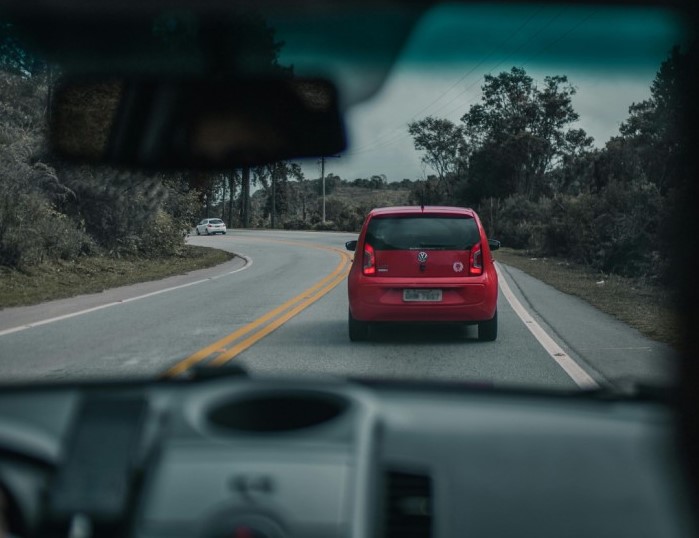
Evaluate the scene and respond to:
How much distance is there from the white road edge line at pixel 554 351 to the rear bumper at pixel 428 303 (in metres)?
0.85

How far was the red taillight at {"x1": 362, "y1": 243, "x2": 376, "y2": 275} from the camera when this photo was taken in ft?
34.4

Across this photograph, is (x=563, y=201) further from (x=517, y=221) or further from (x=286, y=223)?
(x=286, y=223)

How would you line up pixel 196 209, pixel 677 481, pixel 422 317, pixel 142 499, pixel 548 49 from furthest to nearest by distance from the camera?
pixel 196 209
pixel 422 317
pixel 548 49
pixel 677 481
pixel 142 499

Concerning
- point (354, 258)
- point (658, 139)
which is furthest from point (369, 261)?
point (658, 139)

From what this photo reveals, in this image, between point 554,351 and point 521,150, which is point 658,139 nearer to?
point 521,150

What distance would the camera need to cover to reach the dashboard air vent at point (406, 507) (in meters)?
2.26

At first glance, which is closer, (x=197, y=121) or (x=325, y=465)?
(x=325, y=465)

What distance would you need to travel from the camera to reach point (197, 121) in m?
5.18

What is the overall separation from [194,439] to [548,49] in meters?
3.30

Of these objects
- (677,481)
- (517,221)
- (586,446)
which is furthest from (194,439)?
(517,221)

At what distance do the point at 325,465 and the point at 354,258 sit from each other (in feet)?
28.0

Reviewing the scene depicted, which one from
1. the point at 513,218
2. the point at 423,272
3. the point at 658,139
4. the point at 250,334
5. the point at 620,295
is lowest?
the point at 620,295

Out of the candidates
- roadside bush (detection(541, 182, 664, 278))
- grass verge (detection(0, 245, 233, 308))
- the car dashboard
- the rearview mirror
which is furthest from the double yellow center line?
roadside bush (detection(541, 182, 664, 278))

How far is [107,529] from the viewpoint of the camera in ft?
7.18
